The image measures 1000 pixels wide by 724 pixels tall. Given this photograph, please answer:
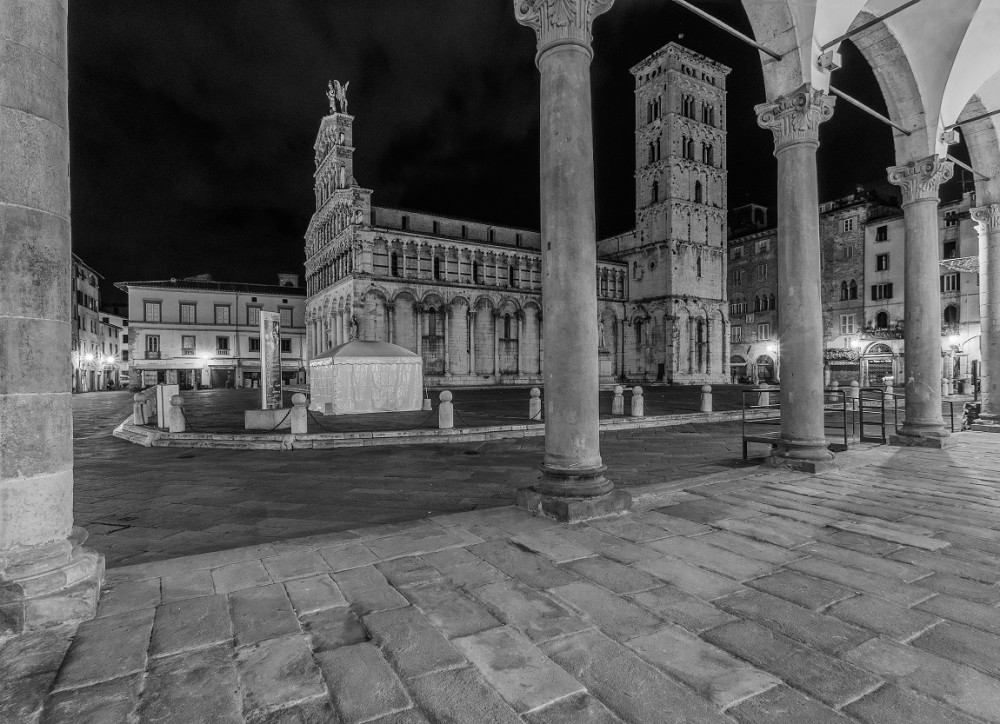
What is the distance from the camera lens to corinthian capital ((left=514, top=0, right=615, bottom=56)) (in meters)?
4.17

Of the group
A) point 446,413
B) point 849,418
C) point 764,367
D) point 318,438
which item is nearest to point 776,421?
point 446,413

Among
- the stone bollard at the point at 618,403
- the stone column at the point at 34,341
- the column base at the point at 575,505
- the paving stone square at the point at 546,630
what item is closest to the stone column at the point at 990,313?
the paving stone square at the point at 546,630

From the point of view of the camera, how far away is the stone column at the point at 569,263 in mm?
4145

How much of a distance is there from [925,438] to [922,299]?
1986 millimetres

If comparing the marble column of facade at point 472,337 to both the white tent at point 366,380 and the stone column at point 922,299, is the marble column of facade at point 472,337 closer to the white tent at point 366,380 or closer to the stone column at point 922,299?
the white tent at point 366,380

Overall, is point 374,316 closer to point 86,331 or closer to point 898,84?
point 898,84

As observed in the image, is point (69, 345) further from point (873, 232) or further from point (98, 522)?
point (873, 232)

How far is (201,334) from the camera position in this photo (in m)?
43.9

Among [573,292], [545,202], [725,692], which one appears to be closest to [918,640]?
[725,692]

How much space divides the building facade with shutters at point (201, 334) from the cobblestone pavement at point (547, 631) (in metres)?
41.4

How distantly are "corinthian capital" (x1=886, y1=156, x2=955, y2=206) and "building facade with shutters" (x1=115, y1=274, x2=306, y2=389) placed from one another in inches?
1584

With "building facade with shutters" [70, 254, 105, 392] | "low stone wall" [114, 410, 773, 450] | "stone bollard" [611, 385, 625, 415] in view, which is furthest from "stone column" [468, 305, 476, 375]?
"building facade with shutters" [70, 254, 105, 392]

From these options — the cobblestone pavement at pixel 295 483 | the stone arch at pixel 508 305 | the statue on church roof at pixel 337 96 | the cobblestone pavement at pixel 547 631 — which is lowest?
the cobblestone pavement at pixel 295 483

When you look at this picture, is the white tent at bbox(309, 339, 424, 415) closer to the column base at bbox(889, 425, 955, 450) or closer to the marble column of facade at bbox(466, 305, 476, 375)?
the column base at bbox(889, 425, 955, 450)
